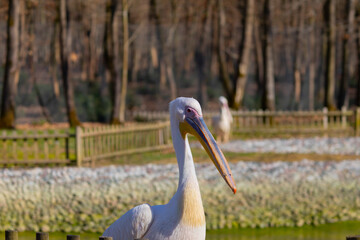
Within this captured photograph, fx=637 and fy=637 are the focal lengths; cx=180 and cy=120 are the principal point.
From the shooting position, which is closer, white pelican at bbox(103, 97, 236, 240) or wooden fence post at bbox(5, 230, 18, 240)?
wooden fence post at bbox(5, 230, 18, 240)

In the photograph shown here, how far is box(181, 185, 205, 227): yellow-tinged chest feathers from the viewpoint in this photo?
16.6 ft

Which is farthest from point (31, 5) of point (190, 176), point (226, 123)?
point (190, 176)

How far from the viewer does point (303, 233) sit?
33.3 feet

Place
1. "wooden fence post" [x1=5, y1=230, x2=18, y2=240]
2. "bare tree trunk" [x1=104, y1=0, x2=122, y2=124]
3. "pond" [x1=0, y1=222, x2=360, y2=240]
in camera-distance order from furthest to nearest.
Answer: "bare tree trunk" [x1=104, y1=0, x2=122, y2=124], "pond" [x1=0, y1=222, x2=360, y2=240], "wooden fence post" [x1=5, y1=230, x2=18, y2=240]

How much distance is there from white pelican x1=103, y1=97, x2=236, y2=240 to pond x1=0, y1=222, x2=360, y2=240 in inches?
182

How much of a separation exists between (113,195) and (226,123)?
10.7 meters

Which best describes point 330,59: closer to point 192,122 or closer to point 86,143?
point 86,143

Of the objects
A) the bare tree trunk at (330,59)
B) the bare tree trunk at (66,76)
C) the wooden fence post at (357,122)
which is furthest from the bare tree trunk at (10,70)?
the bare tree trunk at (330,59)

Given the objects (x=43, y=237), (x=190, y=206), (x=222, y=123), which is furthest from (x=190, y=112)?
(x=222, y=123)

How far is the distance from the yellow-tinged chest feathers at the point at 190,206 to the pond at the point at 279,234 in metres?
4.78

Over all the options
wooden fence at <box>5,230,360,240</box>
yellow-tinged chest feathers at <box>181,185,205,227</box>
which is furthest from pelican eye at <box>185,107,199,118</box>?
wooden fence at <box>5,230,360,240</box>

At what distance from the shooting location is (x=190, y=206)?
199 inches

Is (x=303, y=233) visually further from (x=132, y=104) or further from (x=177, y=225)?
(x=132, y=104)

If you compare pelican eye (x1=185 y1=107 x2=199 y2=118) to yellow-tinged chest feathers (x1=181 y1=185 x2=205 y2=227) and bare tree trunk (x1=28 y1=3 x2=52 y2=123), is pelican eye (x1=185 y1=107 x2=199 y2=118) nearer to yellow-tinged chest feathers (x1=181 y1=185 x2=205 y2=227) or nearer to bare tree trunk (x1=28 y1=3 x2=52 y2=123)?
yellow-tinged chest feathers (x1=181 y1=185 x2=205 y2=227)
